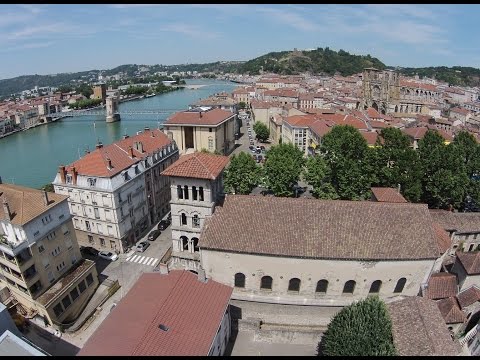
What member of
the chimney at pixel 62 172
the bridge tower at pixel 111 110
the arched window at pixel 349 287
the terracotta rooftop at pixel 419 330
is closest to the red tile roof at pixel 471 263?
the terracotta rooftop at pixel 419 330

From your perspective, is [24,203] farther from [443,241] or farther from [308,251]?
[443,241]

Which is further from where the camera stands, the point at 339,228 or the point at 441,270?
the point at 441,270

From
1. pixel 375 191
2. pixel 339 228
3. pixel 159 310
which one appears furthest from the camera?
pixel 375 191

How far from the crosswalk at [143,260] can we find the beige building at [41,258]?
17.9 feet

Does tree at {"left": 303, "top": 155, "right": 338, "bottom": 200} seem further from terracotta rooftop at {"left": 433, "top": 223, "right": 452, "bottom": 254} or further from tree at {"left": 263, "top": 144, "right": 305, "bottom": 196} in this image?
terracotta rooftop at {"left": 433, "top": 223, "right": 452, "bottom": 254}

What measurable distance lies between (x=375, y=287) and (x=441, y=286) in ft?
23.0

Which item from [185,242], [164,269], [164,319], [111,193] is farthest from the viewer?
[111,193]

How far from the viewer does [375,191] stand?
3719 cm

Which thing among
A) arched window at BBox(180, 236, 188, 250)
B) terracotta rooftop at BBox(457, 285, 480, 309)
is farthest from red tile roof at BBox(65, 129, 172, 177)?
terracotta rooftop at BBox(457, 285, 480, 309)

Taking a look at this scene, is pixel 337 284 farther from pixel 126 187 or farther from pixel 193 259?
pixel 126 187

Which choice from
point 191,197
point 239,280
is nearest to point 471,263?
point 239,280

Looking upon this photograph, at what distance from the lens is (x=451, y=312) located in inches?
1058

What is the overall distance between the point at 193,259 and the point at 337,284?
1312 centimetres

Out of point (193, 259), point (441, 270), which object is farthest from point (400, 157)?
point (193, 259)
